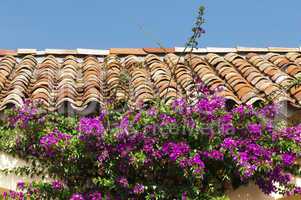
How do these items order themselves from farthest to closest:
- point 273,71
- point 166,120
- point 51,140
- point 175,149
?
point 273,71 → point 51,140 → point 166,120 → point 175,149

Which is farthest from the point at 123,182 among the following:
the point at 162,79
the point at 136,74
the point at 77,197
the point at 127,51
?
the point at 127,51

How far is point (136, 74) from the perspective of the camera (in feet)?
27.4

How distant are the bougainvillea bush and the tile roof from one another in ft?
1.67

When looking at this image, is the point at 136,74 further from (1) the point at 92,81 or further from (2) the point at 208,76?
(2) the point at 208,76

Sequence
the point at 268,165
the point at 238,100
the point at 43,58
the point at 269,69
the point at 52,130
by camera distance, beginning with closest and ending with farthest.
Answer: the point at 268,165, the point at 52,130, the point at 238,100, the point at 269,69, the point at 43,58

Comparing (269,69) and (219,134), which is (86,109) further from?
(269,69)

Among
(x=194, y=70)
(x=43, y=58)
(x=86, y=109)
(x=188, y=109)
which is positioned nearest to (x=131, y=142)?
(x=188, y=109)

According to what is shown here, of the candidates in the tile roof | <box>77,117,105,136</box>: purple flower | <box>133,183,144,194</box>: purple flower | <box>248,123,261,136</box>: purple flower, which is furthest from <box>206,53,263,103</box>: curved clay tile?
<box>77,117,105,136</box>: purple flower

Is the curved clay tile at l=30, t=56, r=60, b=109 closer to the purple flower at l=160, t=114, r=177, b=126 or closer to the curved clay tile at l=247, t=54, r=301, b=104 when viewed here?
the purple flower at l=160, t=114, r=177, b=126

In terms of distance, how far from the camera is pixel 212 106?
6.16 meters

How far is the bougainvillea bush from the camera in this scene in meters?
6.01

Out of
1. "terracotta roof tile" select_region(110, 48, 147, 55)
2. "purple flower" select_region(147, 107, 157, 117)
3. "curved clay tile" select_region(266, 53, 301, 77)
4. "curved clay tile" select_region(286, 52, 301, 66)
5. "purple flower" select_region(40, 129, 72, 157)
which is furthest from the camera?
"terracotta roof tile" select_region(110, 48, 147, 55)

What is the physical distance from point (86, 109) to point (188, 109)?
Result: 144cm

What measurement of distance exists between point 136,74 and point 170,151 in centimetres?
261
